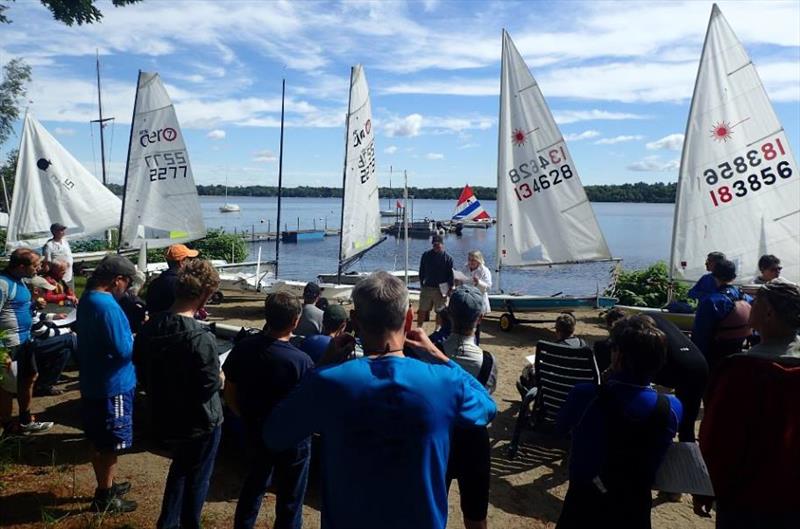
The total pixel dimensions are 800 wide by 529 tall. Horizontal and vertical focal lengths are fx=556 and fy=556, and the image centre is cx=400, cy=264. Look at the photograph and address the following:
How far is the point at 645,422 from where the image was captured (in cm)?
226

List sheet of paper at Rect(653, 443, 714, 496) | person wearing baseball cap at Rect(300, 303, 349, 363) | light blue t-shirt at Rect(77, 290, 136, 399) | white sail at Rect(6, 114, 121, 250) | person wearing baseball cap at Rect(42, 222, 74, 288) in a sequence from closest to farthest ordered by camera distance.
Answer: sheet of paper at Rect(653, 443, 714, 496)
light blue t-shirt at Rect(77, 290, 136, 399)
person wearing baseball cap at Rect(300, 303, 349, 363)
person wearing baseball cap at Rect(42, 222, 74, 288)
white sail at Rect(6, 114, 121, 250)

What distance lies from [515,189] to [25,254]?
827cm

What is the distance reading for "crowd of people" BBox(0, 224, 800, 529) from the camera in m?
1.80

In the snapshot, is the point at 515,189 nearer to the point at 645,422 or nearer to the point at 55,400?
the point at 55,400

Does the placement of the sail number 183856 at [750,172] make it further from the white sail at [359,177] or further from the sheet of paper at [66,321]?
the sheet of paper at [66,321]

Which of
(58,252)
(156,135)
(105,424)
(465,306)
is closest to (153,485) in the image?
(105,424)

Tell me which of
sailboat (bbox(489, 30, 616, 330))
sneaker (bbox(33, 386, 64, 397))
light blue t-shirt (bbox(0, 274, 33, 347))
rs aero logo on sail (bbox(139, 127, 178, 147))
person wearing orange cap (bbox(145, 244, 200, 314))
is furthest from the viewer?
rs aero logo on sail (bbox(139, 127, 178, 147))

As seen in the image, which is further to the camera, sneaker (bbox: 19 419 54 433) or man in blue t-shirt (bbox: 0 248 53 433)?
sneaker (bbox: 19 419 54 433)

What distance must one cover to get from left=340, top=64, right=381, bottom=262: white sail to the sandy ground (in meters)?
7.64

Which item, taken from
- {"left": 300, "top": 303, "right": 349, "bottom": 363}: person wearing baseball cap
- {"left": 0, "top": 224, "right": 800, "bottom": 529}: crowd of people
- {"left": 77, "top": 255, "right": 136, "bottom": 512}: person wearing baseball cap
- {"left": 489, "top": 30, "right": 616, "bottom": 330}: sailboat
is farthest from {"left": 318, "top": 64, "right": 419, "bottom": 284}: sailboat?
{"left": 0, "top": 224, "right": 800, "bottom": 529}: crowd of people

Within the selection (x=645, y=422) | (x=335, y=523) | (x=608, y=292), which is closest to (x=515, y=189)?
(x=608, y=292)

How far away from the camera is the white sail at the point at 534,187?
1044 cm

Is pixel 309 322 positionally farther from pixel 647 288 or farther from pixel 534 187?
pixel 647 288

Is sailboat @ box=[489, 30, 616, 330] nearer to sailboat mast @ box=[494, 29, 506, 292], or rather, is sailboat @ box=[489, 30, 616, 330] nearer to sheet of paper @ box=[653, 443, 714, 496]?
sailboat mast @ box=[494, 29, 506, 292]
